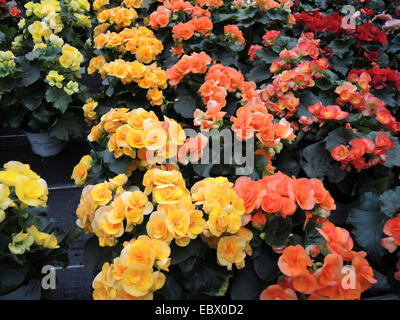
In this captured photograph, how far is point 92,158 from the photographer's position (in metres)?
1.29

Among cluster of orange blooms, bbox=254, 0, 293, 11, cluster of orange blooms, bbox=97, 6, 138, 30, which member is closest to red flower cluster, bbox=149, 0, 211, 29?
cluster of orange blooms, bbox=97, 6, 138, 30

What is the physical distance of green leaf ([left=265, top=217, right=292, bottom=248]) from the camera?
0.83 m

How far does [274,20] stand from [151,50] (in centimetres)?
107

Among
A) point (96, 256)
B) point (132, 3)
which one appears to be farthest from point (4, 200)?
point (132, 3)

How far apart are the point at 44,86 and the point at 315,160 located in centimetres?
162

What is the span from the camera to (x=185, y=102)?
1604mm

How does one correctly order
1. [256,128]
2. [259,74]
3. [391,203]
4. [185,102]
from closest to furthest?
1. [391,203]
2. [256,128]
3. [185,102]
4. [259,74]

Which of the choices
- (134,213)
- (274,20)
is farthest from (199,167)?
(274,20)

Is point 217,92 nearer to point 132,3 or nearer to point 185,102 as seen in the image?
point 185,102

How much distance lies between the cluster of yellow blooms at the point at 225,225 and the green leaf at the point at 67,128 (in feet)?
4.65

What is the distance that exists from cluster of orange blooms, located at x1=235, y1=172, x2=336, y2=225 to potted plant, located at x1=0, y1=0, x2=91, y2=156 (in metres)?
1.41

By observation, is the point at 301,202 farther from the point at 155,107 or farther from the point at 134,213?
the point at 155,107
